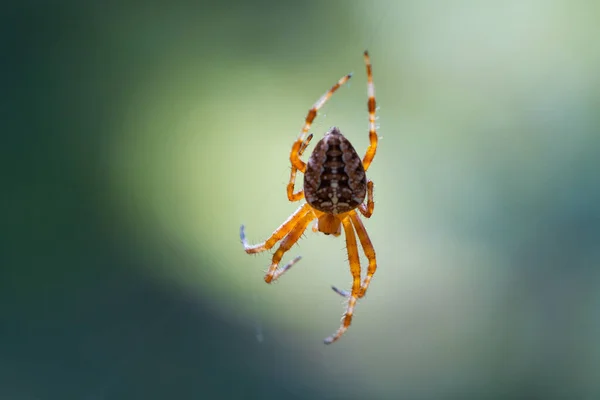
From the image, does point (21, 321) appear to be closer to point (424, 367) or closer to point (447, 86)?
point (424, 367)

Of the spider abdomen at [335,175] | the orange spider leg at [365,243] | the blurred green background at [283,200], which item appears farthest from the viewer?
the blurred green background at [283,200]

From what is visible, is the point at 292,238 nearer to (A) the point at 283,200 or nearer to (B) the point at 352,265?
(B) the point at 352,265

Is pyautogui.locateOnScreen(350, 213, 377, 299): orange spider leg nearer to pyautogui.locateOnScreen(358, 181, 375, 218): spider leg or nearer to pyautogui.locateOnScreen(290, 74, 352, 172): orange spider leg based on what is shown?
pyautogui.locateOnScreen(358, 181, 375, 218): spider leg

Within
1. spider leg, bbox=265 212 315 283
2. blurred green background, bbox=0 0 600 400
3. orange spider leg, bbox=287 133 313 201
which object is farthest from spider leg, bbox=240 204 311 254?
blurred green background, bbox=0 0 600 400

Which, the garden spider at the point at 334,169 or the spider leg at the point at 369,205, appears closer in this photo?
the garden spider at the point at 334,169

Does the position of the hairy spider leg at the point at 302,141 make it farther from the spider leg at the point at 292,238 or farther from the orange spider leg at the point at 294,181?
the spider leg at the point at 292,238

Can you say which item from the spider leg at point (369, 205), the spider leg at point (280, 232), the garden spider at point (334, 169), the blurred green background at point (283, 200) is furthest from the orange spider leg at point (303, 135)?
the blurred green background at point (283, 200)

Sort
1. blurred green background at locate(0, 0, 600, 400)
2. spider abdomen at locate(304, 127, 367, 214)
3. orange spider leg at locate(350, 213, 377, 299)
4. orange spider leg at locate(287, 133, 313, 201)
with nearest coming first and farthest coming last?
spider abdomen at locate(304, 127, 367, 214) < orange spider leg at locate(287, 133, 313, 201) < orange spider leg at locate(350, 213, 377, 299) < blurred green background at locate(0, 0, 600, 400)
